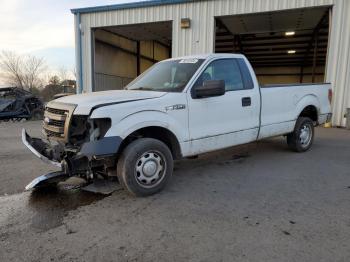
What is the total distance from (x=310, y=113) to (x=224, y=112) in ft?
10.4

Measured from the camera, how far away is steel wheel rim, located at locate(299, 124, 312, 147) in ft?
21.8

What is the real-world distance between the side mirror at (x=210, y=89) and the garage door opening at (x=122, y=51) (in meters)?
10.2

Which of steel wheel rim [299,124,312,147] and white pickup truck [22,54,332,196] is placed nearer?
white pickup truck [22,54,332,196]

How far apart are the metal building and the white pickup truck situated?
6.54m

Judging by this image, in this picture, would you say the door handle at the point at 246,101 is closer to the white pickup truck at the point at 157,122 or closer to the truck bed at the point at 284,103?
the white pickup truck at the point at 157,122

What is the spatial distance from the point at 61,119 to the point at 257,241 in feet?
9.02

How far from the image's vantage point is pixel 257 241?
2922 mm

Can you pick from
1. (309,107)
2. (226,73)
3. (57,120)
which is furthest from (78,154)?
(309,107)

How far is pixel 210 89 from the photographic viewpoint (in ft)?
14.1

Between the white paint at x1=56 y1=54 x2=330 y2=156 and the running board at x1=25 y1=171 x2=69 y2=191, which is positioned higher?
the white paint at x1=56 y1=54 x2=330 y2=156

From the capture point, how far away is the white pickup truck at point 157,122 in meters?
3.75

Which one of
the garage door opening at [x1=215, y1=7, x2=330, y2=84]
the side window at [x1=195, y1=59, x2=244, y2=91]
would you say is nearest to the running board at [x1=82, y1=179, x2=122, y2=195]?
the side window at [x1=195, y1=59, x2=244, y2=91]

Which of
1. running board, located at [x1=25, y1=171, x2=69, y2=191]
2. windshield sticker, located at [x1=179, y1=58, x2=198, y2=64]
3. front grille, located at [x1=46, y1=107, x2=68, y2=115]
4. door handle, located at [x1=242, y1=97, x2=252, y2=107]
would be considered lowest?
running board, located at [x1=25, y1=171, x2=69, y2=191]

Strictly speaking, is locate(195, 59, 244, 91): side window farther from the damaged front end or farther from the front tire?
the damaged front end
